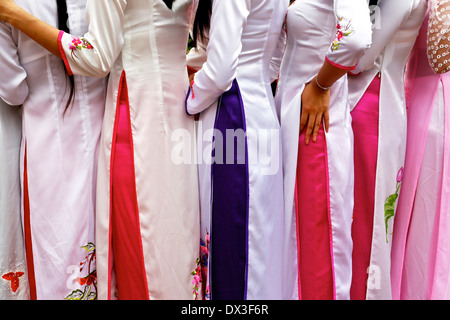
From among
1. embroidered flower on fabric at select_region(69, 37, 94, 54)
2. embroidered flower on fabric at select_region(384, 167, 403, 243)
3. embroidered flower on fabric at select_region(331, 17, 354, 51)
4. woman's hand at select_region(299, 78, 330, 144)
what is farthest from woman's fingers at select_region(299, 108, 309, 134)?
embroidered flower on fabric at select_region(69, 37, 94, 54)

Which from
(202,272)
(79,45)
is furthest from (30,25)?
(202,272)

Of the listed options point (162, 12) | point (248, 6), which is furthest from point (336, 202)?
point (162, 12)

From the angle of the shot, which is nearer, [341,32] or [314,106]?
[341,32]

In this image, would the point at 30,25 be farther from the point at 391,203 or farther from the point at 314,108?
the point at 391,203

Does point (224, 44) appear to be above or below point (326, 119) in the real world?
above

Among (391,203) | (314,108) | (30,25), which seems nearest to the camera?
(30,25)

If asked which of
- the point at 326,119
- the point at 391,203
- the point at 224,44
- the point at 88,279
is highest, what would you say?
the point at 224,44

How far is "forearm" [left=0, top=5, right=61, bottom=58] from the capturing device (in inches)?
46.1

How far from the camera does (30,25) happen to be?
1.17 metres

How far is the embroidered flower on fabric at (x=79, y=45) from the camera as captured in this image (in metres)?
1.18

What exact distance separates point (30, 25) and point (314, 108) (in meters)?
0.81

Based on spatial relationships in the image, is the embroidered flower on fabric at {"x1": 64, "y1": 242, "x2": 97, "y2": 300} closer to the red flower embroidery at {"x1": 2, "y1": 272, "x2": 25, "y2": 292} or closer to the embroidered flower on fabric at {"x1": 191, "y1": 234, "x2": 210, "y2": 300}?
the red flower embroidery at {"x1": 2, "y1": 272, "x2": 25, "y2": 292}

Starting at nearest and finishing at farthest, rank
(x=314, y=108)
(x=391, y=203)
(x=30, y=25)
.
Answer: (x=30, y=25)
(x=314, y=108)
(x=391, y=203)

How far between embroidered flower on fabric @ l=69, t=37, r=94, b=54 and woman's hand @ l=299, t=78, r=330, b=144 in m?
0.62
